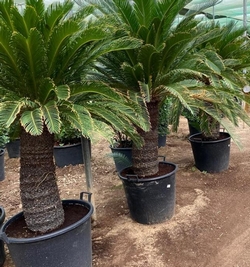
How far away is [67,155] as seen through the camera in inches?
219

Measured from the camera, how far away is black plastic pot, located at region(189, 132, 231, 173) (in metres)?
4.75

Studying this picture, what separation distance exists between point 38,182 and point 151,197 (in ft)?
4.30

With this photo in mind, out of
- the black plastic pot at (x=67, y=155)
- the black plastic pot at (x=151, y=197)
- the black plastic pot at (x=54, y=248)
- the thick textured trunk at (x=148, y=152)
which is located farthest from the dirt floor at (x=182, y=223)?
the thick textured trunk at (x=148, y=152)

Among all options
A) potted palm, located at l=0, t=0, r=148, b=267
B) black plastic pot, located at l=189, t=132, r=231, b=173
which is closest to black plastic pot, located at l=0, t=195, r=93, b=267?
potted palm, located at l=0, t=0, r=148, b=267

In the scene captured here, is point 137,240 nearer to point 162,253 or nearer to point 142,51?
point 162,253

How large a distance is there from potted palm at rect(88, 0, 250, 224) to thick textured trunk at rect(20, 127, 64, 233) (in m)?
1.02

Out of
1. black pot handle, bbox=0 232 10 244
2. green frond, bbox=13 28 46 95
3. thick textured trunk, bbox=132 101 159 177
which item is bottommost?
black pot handle, bbox=0 232 10 244

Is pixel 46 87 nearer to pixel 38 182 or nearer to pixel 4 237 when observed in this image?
pixel 38 182

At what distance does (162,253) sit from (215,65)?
1959 mm

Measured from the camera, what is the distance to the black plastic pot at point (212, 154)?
15.6 ft

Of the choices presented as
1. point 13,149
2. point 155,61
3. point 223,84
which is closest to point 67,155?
point 13,149

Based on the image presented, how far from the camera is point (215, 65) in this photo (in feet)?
11.3

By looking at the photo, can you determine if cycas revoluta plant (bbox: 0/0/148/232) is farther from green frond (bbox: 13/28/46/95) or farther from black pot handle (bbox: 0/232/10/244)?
black pot handle (bbox: 0/232/10/244)

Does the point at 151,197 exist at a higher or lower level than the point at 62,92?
lower
